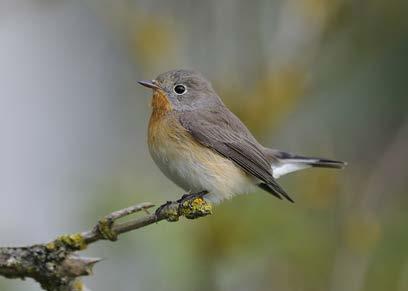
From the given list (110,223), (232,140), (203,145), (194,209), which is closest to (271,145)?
(232,140)

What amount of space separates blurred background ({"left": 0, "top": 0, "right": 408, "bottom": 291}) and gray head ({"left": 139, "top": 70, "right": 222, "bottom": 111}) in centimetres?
12

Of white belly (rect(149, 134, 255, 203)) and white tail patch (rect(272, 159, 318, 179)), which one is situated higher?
white tail patch (rect(272, 159, 318, 179))

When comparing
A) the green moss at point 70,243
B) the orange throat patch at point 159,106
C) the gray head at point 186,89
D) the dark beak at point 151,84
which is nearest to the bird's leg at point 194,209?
the green moss at point 70,243

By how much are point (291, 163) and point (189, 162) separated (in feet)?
3.63

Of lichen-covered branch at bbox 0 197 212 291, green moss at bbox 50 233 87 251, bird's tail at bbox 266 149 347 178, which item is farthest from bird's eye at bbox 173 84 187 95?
green moss at bbox 50 233 87 251

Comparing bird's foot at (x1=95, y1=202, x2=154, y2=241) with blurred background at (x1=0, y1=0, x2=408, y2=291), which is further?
blurred background at (x1=0, y1=0, x2=408, y2=291)

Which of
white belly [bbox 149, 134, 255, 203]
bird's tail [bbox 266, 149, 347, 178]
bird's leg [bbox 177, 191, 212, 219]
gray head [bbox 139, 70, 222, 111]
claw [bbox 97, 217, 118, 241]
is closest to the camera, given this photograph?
claw [bbox 97, 217, 118, 241]

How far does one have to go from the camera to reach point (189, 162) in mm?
5070

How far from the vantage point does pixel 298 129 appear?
725cm

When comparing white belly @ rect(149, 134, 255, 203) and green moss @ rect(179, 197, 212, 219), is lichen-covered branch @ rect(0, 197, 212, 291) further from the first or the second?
white belly @ rect(149, 134, 255, 203)

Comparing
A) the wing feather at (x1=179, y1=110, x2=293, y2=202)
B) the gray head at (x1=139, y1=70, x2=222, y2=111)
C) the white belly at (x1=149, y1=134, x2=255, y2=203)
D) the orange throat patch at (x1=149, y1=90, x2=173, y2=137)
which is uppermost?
the gray head at (x1=139, y1=70, x2=222, y2=111)

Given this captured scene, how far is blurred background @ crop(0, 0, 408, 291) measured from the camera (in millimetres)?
5281

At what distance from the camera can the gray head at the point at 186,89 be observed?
18.1 ft

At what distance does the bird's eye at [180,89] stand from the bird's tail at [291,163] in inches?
28.5
